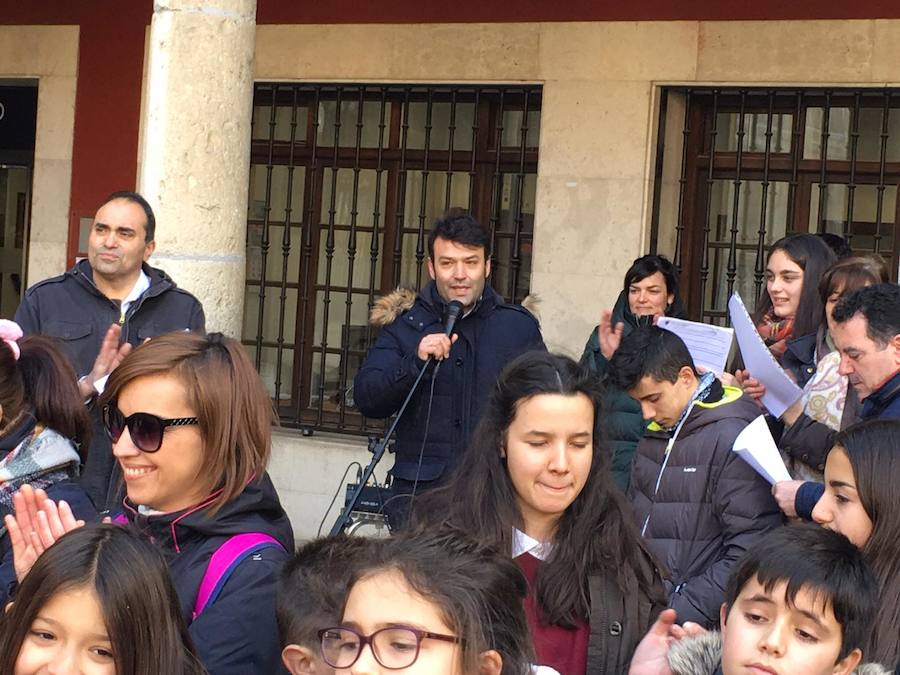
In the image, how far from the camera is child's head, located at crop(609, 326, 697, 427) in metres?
4.34

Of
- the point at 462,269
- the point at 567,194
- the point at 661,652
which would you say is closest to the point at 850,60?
the point at 567,194

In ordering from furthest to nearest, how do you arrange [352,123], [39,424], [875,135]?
[352,123], [875,135], [39,424]

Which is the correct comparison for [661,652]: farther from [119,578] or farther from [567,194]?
[567,194]

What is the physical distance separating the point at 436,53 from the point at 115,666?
660cm

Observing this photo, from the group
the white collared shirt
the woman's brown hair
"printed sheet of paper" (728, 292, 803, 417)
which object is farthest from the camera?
"printed sheet of paper" (728, 292, 803, 417)

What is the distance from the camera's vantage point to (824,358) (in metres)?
4.77

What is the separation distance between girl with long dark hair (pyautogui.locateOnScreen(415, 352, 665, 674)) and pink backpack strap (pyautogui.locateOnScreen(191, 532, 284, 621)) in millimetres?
436

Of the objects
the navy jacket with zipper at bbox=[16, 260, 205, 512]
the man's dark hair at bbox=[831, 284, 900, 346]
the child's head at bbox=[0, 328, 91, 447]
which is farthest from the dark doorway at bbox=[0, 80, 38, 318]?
the man's dark hair at bbox=[831, 284, 900, 346]

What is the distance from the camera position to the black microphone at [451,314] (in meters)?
5.25

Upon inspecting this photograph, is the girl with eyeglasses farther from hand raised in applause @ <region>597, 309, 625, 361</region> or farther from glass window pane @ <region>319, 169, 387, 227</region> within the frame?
glass window pane @ <region>319, 169, 387, 227</region>

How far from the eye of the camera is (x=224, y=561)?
2.70 m

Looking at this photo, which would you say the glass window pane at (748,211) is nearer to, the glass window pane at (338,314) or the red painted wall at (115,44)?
the red painted wall at (115,44)

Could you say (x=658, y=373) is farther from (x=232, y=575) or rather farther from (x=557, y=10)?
(x=557, y=10)

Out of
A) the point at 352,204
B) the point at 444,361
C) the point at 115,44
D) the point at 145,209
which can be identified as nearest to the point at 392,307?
the point at 444,361
